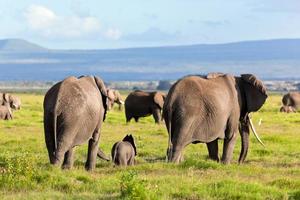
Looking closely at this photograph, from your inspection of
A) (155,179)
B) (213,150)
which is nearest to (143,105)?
(213,150)

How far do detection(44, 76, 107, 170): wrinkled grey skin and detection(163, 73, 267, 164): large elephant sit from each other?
152 centimetres

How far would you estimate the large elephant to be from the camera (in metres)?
14.9

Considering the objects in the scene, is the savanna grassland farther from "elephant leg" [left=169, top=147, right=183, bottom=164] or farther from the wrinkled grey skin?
"elephant leg" [left=169, top=147, right=183, bottom=164]

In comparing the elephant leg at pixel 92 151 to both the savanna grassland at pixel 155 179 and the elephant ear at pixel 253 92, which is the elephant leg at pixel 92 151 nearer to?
the savanna grassland at pixel 155 179

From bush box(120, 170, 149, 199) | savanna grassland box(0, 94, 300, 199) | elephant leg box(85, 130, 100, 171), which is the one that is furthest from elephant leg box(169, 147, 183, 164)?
bush box(120, 170, 149, 199)

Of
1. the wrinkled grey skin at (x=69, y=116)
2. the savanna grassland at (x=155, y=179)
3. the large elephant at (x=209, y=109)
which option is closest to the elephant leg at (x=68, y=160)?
the wrinkled grey skin at (x=69, y=116)

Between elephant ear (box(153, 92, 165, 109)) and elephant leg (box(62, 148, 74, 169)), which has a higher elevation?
elephant leg (box(62, 148, 74, 169))

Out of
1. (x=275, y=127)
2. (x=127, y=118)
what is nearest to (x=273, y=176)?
(x=275, y=127)

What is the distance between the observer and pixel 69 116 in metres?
13.4

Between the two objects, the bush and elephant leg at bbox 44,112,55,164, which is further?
elephant leg at bbox 44,112,55,164

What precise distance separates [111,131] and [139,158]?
9313mm

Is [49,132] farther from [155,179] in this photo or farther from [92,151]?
[155,179]

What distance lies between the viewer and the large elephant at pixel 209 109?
1488 centimetres

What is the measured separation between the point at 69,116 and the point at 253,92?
469cm
